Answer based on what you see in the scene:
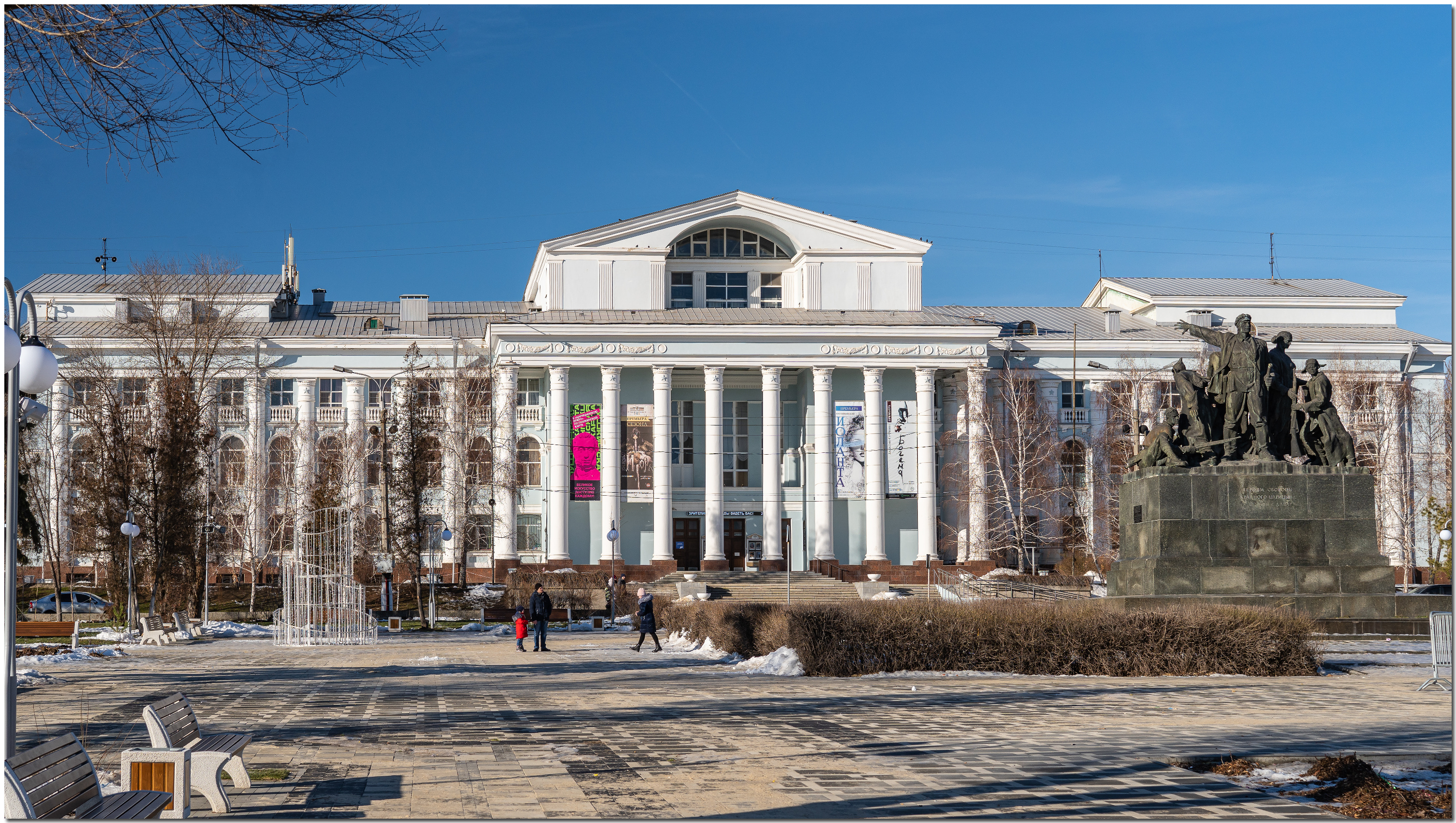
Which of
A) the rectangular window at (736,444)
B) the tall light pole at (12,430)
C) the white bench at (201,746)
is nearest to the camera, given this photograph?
the tall light pole at (12,430)

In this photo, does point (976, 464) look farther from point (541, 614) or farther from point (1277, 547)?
point (1277, 547)

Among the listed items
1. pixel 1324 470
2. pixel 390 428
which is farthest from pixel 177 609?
pixel 1324 470

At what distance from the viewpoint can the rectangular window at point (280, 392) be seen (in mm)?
69438

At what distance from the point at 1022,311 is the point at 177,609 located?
52.7 metres

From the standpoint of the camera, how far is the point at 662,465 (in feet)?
208

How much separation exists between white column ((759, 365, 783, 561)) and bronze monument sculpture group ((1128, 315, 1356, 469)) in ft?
133

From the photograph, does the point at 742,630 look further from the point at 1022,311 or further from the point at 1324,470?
the point at 1022,311

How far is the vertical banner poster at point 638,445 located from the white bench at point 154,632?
30234 millimetres

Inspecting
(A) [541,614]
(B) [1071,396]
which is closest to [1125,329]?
(B) [1071,396]

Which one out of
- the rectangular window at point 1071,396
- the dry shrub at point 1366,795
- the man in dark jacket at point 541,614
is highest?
the rectangular window at point 1071,396

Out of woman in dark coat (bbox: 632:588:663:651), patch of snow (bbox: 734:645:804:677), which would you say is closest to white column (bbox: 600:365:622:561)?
woman in dark coat (bbox: 632:588:663:651)

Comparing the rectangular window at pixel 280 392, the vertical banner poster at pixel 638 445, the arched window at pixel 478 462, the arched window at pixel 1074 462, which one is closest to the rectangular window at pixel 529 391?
the arched window at pixel 478 462

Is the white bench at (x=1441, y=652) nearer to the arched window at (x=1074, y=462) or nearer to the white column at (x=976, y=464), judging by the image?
the white column at (x=976, y=464)

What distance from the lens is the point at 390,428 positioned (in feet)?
173
